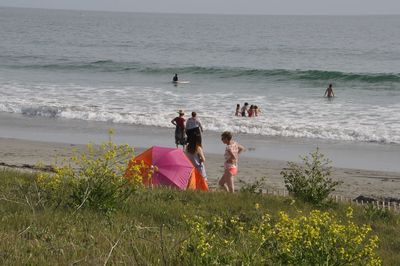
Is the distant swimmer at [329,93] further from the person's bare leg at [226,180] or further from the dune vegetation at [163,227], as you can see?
the dune vegetation at [163,227]

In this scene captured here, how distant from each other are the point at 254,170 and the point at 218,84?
86.8 ft

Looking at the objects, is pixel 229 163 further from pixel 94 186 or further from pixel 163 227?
pixel 163 227

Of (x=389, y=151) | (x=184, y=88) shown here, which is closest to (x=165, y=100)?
Answer: (x=184, y=88)

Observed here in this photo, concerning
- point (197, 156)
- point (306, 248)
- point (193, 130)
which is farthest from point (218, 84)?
point (306, 248)

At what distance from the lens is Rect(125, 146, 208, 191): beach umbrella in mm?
13266

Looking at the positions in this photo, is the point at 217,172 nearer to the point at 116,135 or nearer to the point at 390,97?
the point at 116,135

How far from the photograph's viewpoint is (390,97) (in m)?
38.9

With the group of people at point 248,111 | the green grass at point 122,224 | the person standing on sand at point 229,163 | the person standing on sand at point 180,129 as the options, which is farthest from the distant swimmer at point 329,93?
the green grass at point 122,224

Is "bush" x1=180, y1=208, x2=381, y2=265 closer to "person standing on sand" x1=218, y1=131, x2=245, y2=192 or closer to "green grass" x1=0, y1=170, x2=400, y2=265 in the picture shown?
"green grass" x1=0, y1=170, x2=400, y2=265

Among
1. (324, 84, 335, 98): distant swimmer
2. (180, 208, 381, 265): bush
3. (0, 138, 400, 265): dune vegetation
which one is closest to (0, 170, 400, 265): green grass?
(0, 138, 400, 265): dune vegetation

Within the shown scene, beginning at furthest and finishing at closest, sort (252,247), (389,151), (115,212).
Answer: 1. (389,151)
2. (115,212)
3. (252,247)

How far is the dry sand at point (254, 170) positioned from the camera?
1666 cm

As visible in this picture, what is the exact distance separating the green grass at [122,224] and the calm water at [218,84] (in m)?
15.2

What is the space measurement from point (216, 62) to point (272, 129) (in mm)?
34047
